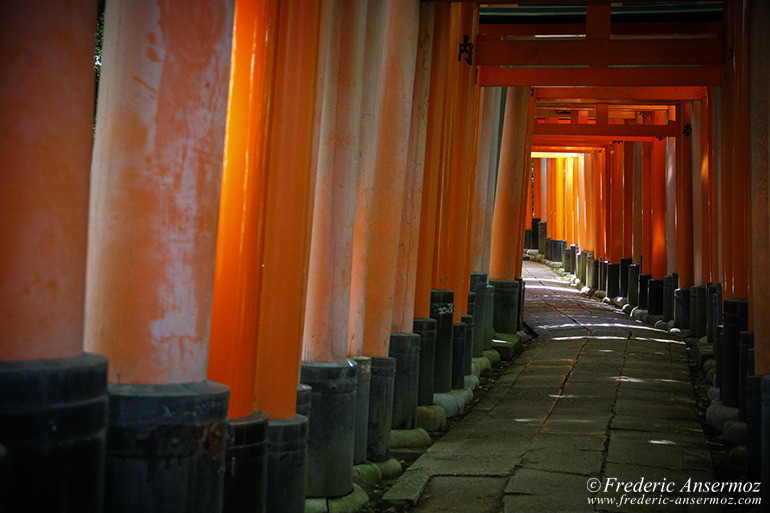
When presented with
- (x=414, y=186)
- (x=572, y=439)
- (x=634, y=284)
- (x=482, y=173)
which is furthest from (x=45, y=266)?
(x=634, y=284)

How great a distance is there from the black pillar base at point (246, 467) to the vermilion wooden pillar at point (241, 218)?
118 mm

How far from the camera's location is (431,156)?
7789mm

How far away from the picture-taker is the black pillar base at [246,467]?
142 inches

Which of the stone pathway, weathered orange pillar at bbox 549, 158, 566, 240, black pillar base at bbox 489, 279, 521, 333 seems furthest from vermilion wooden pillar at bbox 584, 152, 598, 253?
the stone pathway

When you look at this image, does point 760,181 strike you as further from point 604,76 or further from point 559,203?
point 559,203

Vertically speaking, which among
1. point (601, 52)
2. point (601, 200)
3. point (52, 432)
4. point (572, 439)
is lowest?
point (572, 439)

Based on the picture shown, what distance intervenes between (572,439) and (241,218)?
402 cm

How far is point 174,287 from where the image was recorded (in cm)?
301

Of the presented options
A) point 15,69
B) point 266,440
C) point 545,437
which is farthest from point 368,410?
point 15,69

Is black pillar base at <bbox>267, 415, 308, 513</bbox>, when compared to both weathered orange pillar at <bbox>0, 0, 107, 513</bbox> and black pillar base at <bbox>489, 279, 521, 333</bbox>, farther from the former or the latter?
black pillar base at <bbox>489, 279, 521, 333</bbox>

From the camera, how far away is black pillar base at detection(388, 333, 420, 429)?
7.04 m

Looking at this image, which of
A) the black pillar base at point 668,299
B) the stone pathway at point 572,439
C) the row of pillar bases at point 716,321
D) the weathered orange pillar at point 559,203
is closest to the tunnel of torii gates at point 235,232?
the row of pillar bases at point 716,321

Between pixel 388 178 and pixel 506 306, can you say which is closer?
pixel 388 178

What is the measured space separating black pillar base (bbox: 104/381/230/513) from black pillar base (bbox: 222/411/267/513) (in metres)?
0.60
